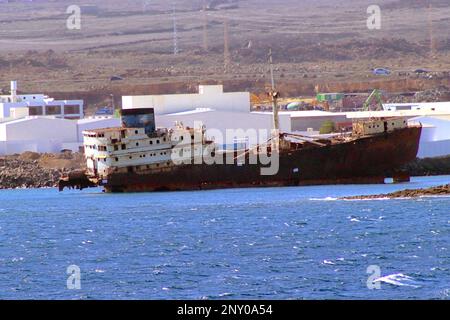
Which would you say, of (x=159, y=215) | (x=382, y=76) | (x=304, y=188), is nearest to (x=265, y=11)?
(x=382, y=76)

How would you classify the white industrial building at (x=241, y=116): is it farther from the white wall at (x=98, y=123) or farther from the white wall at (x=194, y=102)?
the white wall at (x=98, y=123)

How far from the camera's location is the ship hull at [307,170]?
209 ft

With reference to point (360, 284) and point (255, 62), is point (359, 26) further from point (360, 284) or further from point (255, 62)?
point (360, 284)

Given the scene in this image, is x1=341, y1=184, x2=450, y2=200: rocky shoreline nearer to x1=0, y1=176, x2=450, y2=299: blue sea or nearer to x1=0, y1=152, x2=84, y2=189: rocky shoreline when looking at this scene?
x1=0, y1=176, x2=450, y2=299: blue sea

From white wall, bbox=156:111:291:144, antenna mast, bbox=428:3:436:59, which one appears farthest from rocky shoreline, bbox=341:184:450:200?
antenna mast, bbox=428:3:436:59

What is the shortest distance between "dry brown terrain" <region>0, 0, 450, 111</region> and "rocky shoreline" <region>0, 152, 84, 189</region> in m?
46.0

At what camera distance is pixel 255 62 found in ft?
516

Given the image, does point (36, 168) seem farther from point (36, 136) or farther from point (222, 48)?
point (222, 48)

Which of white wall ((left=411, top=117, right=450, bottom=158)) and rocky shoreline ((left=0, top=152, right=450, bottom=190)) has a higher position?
white wall ((left=411, top=117, right=450, bottom=158))

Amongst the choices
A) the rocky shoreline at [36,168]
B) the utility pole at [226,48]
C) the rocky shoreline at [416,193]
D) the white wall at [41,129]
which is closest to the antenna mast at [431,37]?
the utility pole at [226,48]

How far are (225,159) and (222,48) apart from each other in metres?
100.0

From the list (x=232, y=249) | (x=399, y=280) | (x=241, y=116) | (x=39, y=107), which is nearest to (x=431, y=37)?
(x=39, y=107)

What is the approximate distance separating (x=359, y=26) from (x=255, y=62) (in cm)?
2261

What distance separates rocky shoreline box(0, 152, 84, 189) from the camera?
2931 inches
